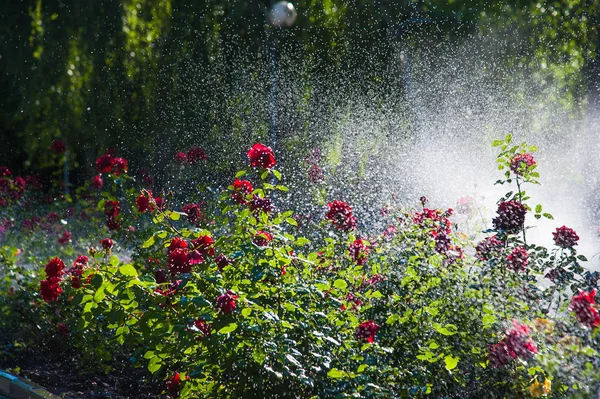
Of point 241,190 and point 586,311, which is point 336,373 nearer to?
point 586,311

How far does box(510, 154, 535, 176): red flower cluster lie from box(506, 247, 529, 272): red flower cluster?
25.9 inches

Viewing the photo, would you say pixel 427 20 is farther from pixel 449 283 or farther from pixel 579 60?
pixel 449 283

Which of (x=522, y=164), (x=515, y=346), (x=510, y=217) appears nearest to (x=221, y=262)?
(x=515, y=346)

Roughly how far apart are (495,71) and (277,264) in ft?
28.5

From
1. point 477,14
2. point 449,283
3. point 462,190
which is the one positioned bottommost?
point 449,283

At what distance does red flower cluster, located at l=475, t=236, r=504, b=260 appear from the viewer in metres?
3.28

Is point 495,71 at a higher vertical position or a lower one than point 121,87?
higher

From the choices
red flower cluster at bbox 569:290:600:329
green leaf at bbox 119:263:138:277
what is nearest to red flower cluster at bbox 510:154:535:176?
red flower cluster at bbox 569:290:600:329

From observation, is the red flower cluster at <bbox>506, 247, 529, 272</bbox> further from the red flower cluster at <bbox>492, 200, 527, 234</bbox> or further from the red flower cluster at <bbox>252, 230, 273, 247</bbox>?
the red flower cluster at <bbox>252, 230, 273, 247</bbox>

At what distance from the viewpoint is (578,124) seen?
33.0ft

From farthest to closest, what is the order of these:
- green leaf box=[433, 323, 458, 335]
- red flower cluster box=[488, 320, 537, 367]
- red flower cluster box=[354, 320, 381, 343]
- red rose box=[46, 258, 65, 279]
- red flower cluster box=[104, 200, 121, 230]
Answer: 1. red flower cluster box=[104, 200, 121, 230]
2. red rose box=[46, 258, 65, 279]
3. red flower cluster box=[354, 320, 381, 343]
4. green leaf box=[433, 323, 458, 335]
5. red flower cluster box=[488, 320, 537, 367]

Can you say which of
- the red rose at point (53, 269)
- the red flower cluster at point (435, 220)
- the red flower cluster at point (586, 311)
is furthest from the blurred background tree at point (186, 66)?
the red flower cluster at point (586, 311)

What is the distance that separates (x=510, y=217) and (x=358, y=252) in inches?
27.2

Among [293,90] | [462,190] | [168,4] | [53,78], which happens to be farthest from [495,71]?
[53,78]
